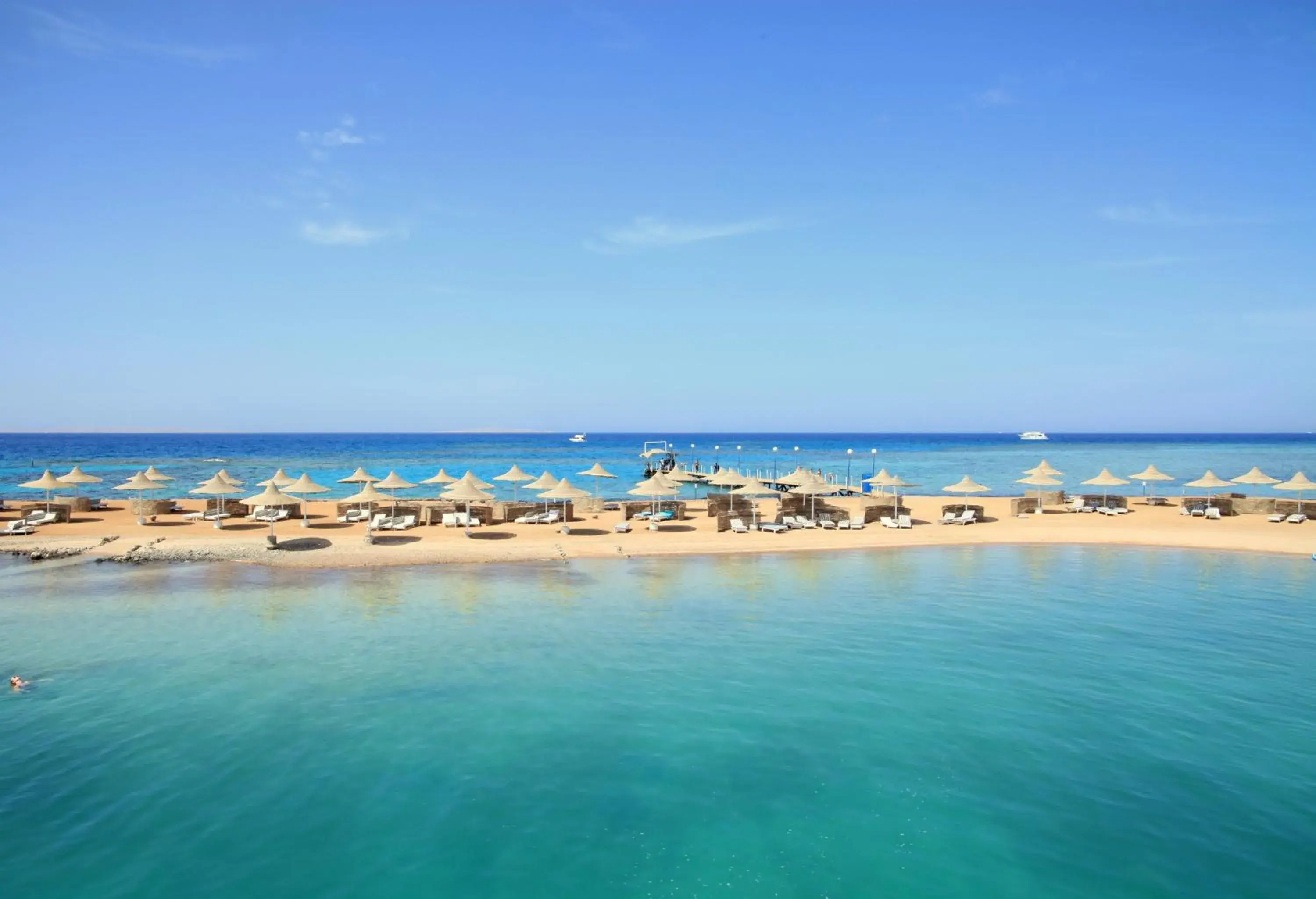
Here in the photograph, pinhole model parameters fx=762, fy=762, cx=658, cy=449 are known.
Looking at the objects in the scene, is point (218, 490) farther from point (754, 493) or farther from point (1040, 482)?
point (1040, 482)

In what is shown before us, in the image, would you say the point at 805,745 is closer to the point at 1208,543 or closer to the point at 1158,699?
the point at 1158,699

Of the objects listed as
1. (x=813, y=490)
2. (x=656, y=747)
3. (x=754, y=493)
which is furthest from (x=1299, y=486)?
(x=656, y=747)

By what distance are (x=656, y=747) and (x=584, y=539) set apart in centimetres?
1722

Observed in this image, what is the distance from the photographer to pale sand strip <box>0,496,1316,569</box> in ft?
79.5

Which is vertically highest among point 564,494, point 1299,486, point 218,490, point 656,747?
point 218,490

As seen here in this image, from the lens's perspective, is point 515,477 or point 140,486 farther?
point 515,477

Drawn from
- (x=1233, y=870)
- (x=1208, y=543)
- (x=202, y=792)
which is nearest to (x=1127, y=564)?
(x=1208, y=543)

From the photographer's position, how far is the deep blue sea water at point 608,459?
63.2 m

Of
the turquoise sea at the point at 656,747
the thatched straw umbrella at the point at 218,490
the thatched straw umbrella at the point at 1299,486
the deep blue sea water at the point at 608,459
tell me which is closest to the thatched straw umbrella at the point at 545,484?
the turquoise sea at the point at 656,747

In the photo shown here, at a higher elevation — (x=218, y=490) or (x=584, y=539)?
(x=218, y=490)

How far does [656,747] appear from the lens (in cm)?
1069

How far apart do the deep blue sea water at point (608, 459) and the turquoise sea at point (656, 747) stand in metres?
31.0

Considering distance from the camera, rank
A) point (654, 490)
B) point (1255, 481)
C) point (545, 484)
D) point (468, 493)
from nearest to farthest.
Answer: point (468, 493)
point (545, 484)
point (654, 490)
point (1255, 481)

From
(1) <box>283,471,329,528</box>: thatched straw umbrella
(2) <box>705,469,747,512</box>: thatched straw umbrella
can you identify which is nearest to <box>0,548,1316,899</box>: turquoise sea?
(1) <box>283,471,329,528</box>: thatched straw umbrella
